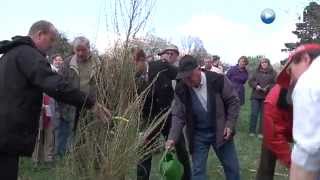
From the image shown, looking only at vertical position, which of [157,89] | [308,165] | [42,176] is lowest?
[42,176]

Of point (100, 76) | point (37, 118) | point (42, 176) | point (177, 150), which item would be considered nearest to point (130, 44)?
point (100, 76)

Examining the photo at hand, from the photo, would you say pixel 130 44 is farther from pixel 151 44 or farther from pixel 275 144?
pixel 275 144

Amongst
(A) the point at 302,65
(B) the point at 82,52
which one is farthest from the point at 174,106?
(A) the point at 302,65

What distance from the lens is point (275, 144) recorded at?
14.8ft

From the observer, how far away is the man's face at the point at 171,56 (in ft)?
25.5

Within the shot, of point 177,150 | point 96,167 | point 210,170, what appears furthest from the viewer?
point 210,170

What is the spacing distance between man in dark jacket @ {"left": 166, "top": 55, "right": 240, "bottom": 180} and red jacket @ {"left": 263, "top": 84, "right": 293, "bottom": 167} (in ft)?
6.09

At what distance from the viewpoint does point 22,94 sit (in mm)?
4777

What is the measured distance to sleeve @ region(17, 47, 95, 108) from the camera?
4.71 metres

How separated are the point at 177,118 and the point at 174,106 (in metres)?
0.15

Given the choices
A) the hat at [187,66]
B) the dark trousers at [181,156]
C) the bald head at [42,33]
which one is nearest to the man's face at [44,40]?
the bald head at [42,33]

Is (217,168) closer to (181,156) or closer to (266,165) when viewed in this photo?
(181,156)

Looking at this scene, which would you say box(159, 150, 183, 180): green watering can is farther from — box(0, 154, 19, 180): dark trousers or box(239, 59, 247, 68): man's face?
box(239, 59, 247, 68): man's face

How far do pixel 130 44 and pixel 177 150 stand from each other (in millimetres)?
1897
